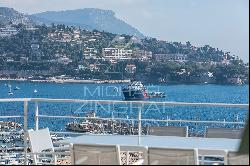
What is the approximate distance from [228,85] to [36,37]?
88.3 ft

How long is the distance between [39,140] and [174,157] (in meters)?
2.23

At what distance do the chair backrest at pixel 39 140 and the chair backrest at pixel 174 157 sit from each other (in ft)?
6.66

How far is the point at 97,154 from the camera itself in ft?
14.5

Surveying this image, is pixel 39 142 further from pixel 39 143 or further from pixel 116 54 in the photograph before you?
pixel 116 54

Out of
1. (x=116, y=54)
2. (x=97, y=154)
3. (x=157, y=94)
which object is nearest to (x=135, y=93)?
(x=157, y=94)

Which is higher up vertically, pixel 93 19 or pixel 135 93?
pixel 93 19

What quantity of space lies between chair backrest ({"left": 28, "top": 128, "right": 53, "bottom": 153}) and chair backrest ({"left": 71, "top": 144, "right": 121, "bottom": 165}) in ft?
5.10

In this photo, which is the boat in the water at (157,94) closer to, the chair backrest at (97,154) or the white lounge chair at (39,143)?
the white lounge chair at (39,143)

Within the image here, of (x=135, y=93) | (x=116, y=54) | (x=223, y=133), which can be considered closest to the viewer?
(x=223, y=133)

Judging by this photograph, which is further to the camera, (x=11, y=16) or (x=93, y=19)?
(x=93, y=19)

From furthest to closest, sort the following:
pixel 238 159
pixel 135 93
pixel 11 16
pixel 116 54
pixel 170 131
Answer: pixel 11 16 < pixel 116 54 < pixel 135 93 < pixel 170 131 < pixel 238 159

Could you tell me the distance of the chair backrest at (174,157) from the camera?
4145 millimetres

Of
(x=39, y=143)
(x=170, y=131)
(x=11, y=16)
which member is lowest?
(x=39, y=143)

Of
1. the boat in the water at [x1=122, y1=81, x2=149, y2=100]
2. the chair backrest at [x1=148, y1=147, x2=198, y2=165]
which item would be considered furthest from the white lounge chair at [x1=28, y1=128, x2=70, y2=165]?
the boat in the water at [x1=122, y1=81, x2=149, y2=100]
